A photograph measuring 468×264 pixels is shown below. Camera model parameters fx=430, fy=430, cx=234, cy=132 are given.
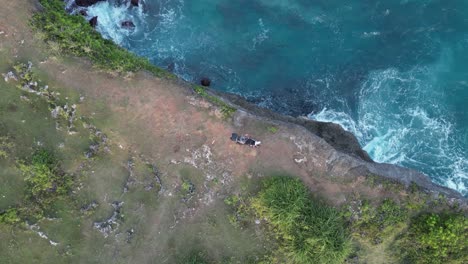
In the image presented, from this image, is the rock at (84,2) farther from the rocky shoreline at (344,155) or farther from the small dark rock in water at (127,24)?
the rocky shoreline at (344,155)

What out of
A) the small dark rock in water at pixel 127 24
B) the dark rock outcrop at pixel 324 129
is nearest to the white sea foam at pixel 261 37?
the dark rock outcrop at pixel 324 129

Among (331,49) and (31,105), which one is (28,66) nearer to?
(31,105)

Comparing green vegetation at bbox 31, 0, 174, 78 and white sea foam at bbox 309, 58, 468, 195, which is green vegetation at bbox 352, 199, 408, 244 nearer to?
white sea foam at bbox 309, 58, 468, 195

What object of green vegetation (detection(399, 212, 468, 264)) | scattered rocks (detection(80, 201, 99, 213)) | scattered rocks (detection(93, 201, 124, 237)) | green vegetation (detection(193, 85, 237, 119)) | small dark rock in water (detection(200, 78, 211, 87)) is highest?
green vegetation (detection(193, 85, 237, 119))

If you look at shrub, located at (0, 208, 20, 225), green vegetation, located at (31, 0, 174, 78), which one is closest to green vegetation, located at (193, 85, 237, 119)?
green vegetation, located at (31, 0, 174, 78)

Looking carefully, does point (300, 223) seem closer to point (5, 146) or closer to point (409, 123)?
point (409, 123)

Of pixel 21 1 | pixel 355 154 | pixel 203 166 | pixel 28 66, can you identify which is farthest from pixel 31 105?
pixel 355 154

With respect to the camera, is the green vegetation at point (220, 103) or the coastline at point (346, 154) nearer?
the green vegetation at point (220, 103)
